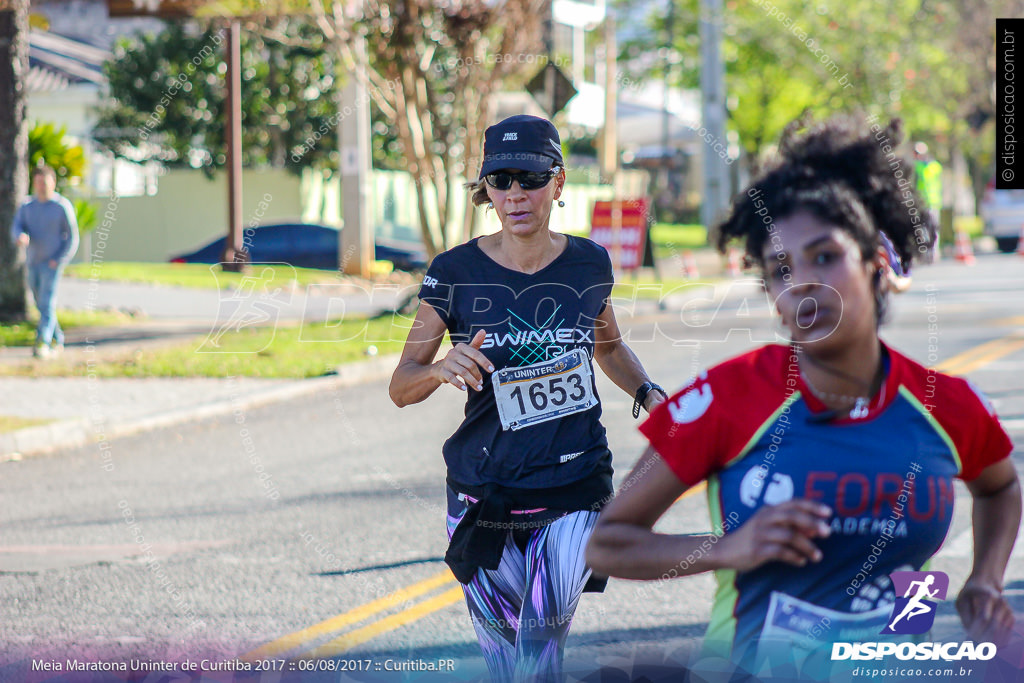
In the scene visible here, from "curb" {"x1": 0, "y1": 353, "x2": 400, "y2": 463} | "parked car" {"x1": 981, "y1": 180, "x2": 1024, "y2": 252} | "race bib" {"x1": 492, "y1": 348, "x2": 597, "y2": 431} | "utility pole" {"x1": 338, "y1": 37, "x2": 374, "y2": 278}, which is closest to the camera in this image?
"race bib" {"x1": 492, "y1": 348, "x2": 597, "y2": 431}

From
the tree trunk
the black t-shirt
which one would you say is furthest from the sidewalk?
the black t-shirt

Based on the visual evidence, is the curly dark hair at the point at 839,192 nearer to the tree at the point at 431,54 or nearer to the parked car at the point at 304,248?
the tree at the point at 431,54

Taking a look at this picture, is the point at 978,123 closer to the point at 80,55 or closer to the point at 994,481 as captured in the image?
the point at 80,55

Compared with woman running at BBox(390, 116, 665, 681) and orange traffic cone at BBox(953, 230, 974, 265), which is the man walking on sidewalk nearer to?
woman running at BBox(390, 116, 665, 681)

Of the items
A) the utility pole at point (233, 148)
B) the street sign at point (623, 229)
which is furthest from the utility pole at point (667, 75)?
the utility pole at point (233, 148)

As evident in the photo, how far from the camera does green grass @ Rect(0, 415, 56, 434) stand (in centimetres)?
958

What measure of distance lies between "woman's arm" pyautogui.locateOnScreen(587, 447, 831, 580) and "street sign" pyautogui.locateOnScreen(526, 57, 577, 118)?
1308 centimetres

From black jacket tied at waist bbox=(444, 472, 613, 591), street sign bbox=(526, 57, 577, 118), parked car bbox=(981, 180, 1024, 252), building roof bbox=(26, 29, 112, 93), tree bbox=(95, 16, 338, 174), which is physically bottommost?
black jacket tied at waist bbox=(444, 472, 613, 591)

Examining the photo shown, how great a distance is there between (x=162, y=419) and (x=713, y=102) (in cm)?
1601

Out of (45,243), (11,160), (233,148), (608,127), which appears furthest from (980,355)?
(608,127)

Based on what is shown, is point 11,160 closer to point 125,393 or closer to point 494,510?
point 125,393

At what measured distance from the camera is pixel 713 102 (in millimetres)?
24156

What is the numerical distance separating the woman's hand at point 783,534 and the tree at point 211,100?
28.8m

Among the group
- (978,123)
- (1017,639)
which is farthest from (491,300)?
(978,123)
